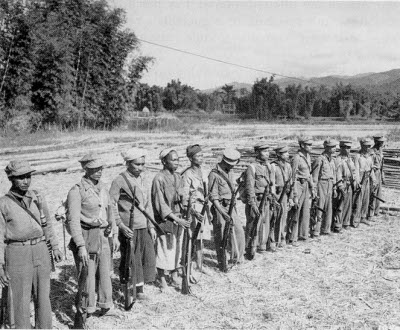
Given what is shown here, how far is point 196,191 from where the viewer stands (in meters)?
5.79

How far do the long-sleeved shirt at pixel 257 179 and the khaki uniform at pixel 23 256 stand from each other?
3.41 m

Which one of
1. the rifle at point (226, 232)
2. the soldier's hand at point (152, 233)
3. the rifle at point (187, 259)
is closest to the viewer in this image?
the soldier's hand at point (152, 233)

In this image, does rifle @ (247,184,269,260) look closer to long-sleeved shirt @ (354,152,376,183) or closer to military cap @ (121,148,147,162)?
military cap @ (121,148,147,162)

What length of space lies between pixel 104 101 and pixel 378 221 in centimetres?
3002

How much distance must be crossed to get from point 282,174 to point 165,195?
2492mm

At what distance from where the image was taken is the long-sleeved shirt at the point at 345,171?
8229 millimetres

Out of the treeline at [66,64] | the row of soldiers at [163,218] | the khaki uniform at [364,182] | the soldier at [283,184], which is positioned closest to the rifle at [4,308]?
the row of soldiers at [163,218]

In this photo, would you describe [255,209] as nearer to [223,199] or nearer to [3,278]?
[223,199]

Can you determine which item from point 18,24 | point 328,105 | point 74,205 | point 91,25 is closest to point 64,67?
point 18,24

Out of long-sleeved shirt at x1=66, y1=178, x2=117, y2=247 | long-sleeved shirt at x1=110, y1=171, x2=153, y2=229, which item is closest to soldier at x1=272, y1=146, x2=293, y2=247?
long-sleeved shirt at x1=110, y1=171, x2=153, y2=229

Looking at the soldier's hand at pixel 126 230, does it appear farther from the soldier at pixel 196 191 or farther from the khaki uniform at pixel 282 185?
the khaki uniform at pixel 282 185

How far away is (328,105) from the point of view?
68.8m

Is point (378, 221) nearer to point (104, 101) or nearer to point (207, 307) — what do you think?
point (207, 307)

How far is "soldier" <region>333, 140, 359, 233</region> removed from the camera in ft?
27.1
